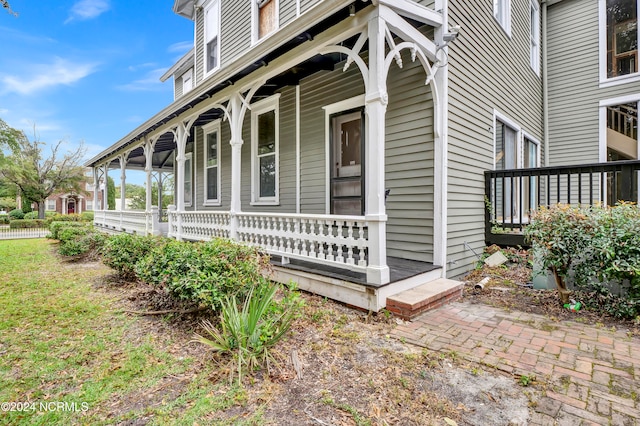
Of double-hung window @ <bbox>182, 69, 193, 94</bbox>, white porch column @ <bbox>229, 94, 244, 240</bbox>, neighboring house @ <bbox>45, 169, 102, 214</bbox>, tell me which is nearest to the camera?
white porch column @ <bbox>229, 94, 244, 240</bbox>

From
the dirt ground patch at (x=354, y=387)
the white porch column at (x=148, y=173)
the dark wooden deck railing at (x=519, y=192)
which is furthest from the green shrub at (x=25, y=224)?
the dark wooden deck railing at (x=519, y=192)

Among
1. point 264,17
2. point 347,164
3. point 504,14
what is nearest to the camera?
point 347,164

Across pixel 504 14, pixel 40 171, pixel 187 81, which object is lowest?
pixel 40 171

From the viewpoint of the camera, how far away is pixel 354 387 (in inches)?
87.6

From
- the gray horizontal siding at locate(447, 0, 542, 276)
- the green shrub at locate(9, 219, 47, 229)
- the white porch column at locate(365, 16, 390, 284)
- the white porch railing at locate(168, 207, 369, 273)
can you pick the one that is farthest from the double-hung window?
the green shrub at locate(9, 219, 47, 229)

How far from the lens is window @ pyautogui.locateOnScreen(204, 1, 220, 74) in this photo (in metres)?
9.66

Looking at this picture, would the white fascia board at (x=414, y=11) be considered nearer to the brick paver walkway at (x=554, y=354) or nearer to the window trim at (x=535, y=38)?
the brick paver walkway at (x=554, y=354)

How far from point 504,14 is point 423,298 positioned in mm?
6709

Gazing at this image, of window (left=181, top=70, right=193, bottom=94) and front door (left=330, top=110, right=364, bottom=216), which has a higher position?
window (left=181, top=70, right=193, bottom=94)

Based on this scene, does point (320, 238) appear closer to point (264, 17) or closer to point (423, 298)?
point (423, 298)

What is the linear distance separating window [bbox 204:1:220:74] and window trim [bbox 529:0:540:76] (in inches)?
345

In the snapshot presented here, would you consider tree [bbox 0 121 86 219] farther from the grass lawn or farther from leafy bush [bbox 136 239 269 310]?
leafy bush [bbox 136 239 269 310]

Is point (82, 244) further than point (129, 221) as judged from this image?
No

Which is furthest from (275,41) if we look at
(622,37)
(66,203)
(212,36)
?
(66,203)
